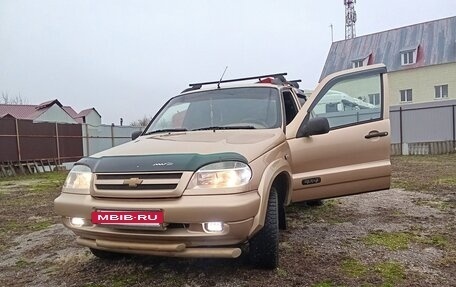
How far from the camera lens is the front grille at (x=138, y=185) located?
8.31 ft

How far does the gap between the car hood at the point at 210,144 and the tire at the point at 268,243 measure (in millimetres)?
440

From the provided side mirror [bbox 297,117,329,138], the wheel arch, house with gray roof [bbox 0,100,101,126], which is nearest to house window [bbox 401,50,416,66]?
house with gray roof [bbox 0,100,101,126]

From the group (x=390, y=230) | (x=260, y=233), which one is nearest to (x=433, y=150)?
(x=390, y=230)

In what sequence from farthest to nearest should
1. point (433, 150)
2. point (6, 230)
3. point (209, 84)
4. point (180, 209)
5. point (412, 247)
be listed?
point (433, 150)
point (6, 230)
point (209, 84)
point (412, 247)
point (180, 209)

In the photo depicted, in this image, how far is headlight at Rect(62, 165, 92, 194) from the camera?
2.81m

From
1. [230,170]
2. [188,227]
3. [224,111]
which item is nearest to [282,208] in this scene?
[224,111]

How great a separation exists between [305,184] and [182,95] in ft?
5.99

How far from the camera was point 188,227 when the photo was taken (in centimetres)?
251

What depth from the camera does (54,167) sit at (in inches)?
645

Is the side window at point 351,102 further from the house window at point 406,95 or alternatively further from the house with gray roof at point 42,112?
the house with gray roof at point 42,112

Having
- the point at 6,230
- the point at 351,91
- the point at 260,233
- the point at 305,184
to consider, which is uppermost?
the point at 351,91

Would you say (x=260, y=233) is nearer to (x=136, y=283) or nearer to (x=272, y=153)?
(x=272, y=153)

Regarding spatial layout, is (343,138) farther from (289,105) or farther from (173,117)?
(173,117)

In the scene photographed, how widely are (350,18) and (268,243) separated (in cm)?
4043
